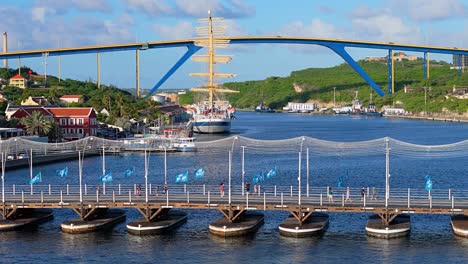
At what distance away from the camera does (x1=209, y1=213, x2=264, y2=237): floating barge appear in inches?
984

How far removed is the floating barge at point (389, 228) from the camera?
24.5m

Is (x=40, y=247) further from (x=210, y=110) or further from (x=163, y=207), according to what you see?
(x=210, y=110)

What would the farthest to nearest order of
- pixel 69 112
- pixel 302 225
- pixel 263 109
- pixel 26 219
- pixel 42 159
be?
pixel 263 109
pixel 69 112
pixel 42 159
pixel 26 219
pixel 302 225

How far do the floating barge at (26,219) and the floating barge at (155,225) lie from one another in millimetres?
3494

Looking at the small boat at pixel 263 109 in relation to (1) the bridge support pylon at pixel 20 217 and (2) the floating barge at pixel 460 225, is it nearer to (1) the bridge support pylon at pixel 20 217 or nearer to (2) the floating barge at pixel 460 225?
(1) the bridge support pylon at pixel 20 217

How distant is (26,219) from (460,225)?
1345cm

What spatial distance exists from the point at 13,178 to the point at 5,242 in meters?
15.9

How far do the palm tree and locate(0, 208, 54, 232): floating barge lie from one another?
2540 cm

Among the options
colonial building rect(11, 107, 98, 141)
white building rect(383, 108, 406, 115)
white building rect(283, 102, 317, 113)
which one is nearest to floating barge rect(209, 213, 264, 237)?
colonial building rect(11, 107, 98, 141)

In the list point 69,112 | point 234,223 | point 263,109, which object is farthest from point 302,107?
point 234,223

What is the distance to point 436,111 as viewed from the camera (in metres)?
114

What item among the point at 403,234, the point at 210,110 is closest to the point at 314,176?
the point at 403,234

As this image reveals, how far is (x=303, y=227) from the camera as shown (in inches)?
982

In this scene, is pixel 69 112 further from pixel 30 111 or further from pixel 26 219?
pixel 26 219
